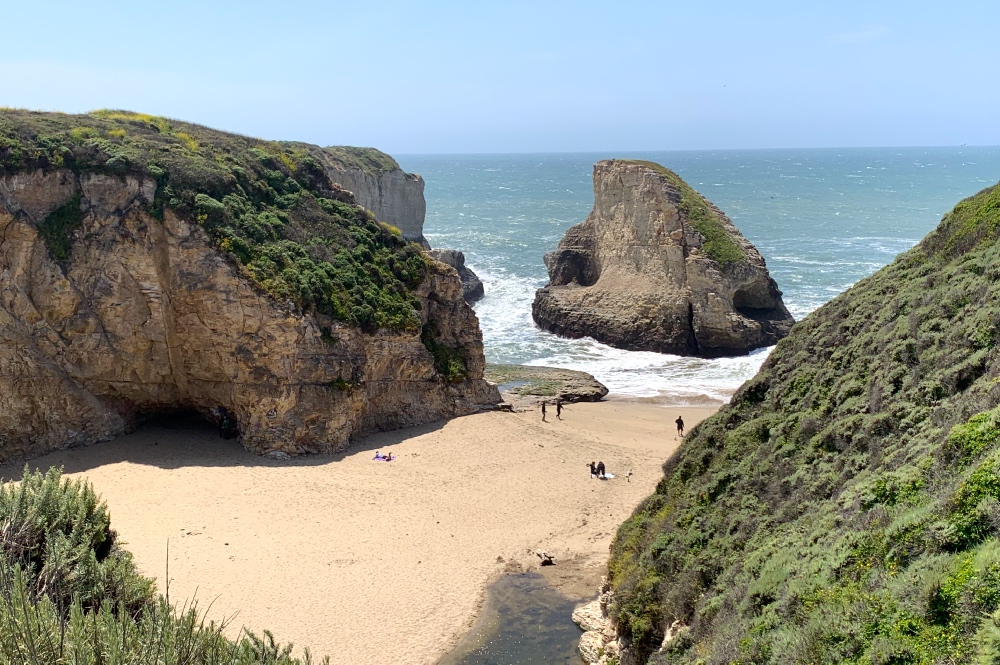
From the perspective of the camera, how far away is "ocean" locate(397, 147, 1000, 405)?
3909cm

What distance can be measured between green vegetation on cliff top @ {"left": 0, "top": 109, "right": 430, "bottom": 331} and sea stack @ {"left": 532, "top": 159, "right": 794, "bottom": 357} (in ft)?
53.0

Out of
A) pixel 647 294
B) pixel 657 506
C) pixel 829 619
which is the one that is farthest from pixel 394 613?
pixel 647 294

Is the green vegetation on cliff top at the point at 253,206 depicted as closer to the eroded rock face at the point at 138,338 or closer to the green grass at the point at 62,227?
the green grass at the point at 62,227

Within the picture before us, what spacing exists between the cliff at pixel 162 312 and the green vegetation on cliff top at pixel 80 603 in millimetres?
12231

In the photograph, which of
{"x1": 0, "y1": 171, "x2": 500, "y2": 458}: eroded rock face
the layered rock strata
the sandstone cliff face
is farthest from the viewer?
the sandstone cliff face

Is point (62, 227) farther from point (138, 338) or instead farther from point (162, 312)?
point (138, 338)

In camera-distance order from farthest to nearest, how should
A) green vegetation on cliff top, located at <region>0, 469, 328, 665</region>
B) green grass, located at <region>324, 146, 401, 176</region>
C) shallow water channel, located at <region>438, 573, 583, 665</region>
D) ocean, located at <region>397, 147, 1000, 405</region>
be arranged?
green grass, located at <region>324, 146, 401, 176</region>
ocean, located at <region>397, 147, 1000, 405</region>
shallow water channel, located at <region>438, 573, 583, 665</region>
green vegetation on cliff top, located at <region>0, 469, 328, 665</region>

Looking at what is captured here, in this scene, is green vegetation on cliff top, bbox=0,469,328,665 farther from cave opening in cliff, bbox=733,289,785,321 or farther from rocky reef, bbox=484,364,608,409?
cave opening in cliff, bbox=733,289,785,321

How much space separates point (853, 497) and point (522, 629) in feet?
26.4

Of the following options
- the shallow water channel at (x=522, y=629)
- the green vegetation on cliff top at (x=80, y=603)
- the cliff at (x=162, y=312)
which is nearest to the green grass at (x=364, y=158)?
the cliff at (x=162, y=312)

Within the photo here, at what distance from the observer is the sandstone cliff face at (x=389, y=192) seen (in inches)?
2330

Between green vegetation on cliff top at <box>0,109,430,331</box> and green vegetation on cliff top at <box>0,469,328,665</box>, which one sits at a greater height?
green vegetation on cliff top at <box>0,109,430,331</box>

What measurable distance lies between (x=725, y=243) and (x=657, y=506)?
27.2 meters

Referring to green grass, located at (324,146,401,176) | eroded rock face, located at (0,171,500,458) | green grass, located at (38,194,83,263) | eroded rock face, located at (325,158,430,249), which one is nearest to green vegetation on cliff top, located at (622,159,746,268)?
eroded rock face, located at (0,171,500,458)
